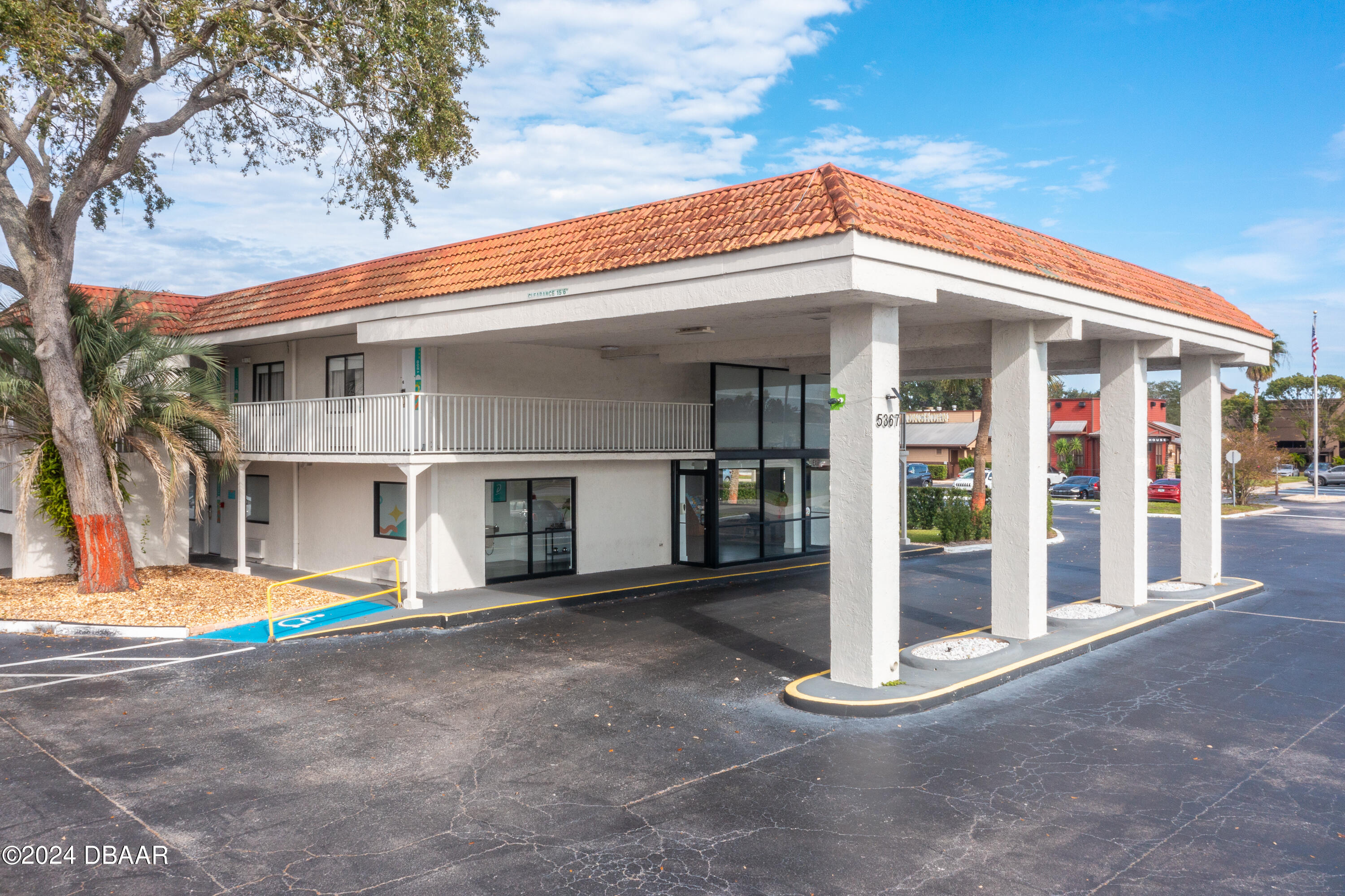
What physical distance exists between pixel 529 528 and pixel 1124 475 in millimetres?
10583

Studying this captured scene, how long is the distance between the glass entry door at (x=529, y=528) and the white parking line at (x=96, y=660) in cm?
536

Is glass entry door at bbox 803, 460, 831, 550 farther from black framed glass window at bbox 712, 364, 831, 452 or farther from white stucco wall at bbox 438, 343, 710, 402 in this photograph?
white stucco wall at bbox 438, 343, 710, 402

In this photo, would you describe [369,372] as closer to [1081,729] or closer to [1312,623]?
[1081,729]

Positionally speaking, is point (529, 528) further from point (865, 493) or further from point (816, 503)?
point (865, 493)

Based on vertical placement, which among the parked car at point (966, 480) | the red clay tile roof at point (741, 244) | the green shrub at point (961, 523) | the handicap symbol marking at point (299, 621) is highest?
the red clay tile roof at point (741, 244)

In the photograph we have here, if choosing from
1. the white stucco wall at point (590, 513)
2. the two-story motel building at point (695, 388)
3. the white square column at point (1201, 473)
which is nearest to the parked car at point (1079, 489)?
the two-story motel building at point (695, 388)

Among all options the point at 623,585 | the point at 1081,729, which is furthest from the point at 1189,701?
the point at 623,585

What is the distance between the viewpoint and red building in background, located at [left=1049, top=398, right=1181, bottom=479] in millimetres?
53750

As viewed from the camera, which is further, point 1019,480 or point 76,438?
point 76,438

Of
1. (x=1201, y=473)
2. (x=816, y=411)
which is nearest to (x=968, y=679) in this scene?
(x=1201, y=473)

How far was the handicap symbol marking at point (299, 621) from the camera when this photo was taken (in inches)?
526

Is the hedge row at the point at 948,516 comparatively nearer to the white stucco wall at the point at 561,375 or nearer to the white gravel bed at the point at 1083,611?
the white stucco wall at the point at 561,375

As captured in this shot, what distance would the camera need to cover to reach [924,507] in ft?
92.5

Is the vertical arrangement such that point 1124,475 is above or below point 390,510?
above
